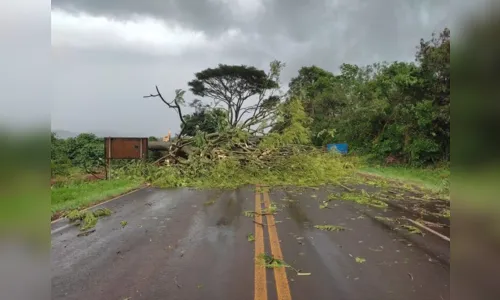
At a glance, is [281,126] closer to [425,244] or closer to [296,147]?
[296,147]

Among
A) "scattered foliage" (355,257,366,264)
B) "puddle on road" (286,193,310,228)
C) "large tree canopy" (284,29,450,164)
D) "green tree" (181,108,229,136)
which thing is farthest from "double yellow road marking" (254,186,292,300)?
"green tree" (181,108,229,136)

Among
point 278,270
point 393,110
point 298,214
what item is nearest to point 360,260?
point 278,270

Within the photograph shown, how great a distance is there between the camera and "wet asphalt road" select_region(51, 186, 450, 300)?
3652mm

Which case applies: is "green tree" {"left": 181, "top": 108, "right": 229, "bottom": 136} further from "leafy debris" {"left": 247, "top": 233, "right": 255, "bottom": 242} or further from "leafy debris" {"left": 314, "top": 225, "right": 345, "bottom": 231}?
"leafy debris" {"left": 247, "top": 233, "right": 255, "bottom": 242}

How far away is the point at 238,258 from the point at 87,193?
22.8ft

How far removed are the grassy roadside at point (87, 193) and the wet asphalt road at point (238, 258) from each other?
1.10 meters

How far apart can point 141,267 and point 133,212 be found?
365 cm

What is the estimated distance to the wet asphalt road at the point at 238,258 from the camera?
365 cm

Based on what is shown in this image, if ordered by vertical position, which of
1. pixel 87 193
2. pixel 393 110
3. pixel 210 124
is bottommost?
pixel 87 193

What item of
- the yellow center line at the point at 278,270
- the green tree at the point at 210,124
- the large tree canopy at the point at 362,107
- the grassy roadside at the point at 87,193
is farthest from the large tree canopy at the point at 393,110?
the grassy roadside at the point at 87,193

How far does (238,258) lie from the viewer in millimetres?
4715

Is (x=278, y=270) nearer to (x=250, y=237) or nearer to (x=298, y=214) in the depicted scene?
(x=250, y=237)

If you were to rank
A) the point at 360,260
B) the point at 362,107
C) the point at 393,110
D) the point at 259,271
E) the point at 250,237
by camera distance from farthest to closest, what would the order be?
the point at 362,107
the point at 393,110
the point at 250,237
the point at 360,260
the point at 259,271
